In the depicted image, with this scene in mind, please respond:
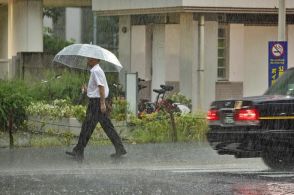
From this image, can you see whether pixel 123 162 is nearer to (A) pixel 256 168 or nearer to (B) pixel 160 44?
(A) pixel 256 168

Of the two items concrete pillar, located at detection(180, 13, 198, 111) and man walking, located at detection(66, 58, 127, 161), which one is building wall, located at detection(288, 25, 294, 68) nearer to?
concrete pillar, located at detection(180, 13, 198, 111)

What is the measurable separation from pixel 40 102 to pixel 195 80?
243 inches

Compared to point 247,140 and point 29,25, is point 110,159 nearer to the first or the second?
point 247,140

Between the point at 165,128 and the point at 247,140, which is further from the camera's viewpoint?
the point at 165,128

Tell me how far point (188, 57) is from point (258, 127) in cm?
1139

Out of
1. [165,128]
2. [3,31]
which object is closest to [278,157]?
[165,128]

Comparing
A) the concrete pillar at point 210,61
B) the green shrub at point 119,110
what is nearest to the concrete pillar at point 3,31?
the concrete pillar at point 210,61

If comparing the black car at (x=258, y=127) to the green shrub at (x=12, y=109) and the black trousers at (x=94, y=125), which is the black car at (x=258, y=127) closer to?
the black trousers at (x=94, y=125)

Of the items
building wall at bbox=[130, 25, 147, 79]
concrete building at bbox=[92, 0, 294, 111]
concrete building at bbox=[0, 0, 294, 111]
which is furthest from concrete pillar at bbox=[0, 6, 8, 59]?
building wall at bbox=[130, 25, 147, 79]

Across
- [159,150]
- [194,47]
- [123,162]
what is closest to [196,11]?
[194,47]

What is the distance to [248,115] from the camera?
1155 cm

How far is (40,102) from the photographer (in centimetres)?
1783

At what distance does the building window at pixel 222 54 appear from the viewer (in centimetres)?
2405

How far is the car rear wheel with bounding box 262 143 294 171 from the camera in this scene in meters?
11.6
